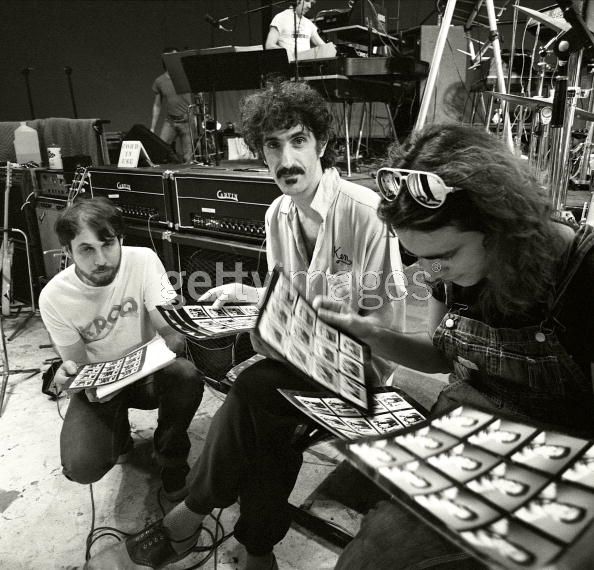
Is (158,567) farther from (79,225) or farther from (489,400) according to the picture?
(79,225)

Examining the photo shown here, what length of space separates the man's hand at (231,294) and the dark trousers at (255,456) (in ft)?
1.20

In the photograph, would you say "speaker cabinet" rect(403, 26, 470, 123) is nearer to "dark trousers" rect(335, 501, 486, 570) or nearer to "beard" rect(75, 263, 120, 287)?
"beard" rect(75, 263, 120, 287)

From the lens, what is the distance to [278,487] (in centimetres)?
124

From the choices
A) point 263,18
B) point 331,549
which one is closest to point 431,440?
point 331,549

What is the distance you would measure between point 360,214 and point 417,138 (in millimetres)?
650

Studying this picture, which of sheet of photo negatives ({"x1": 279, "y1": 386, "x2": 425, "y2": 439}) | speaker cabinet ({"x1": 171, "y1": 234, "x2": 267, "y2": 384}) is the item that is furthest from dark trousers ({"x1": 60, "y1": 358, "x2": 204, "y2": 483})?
sheet of photo negatives ({"x1": 279, "y1": 386, "x2": 425, "y2": 439})

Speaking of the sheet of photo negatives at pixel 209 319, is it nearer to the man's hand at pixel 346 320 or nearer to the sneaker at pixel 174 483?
the man's hand at pixel 346 320

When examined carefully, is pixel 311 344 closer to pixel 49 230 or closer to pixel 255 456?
pixel 255 456

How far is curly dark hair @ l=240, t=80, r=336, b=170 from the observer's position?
168 cm

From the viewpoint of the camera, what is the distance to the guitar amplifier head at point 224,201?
2.15 meters

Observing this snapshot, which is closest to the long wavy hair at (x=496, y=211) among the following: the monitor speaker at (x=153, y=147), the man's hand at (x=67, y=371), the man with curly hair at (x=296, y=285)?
the man with curly hair at (x=296, y=285)

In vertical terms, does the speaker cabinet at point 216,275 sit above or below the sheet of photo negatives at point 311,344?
below

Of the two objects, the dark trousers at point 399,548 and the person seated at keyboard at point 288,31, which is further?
the person seated at keyboard at point 288,31

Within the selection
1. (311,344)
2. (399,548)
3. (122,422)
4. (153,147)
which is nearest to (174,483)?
(122,422)
